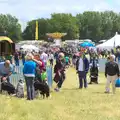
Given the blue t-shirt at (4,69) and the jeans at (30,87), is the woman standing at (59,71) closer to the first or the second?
the blue t-shirt at (4,69)

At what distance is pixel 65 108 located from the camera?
42.8ft

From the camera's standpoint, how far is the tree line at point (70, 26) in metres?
135

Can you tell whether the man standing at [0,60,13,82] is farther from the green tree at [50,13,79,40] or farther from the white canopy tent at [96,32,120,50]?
the green tree at [50,13,79,40]

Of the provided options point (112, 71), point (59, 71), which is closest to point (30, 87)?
A: point (59, 71)

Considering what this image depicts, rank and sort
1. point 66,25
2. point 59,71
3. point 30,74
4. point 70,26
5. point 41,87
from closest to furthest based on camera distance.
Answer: point 30,74 < point 41,87 < point 59,71 < point 70,26 < point 66,25

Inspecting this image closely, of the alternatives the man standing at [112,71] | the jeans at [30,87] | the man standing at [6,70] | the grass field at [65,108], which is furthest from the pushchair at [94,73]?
the jeans at [30,87]

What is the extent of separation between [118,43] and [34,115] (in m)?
36.4

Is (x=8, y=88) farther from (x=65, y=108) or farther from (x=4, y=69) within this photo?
(x=65, y=108)

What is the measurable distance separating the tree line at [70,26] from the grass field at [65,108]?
117 m

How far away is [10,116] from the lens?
10859 millimetres

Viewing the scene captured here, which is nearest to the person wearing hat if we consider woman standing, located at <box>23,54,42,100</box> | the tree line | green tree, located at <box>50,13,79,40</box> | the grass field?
the grass field

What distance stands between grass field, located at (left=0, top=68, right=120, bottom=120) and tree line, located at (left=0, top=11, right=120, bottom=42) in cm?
11672

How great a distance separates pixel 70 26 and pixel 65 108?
12173 cm

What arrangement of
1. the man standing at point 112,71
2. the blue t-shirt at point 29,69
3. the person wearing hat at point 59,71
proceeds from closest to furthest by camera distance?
1. the blue t-shirt at point 29,69
2. the man standing at point 112,71
3. the person wearing hat at point 59,71
